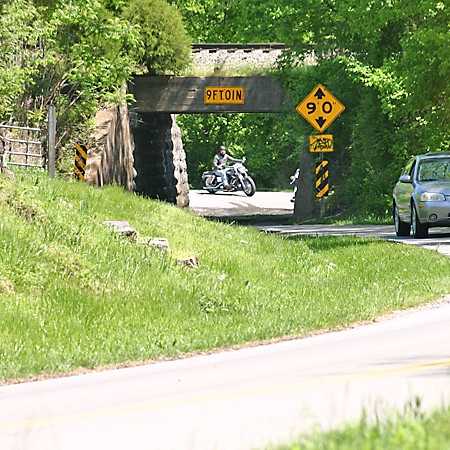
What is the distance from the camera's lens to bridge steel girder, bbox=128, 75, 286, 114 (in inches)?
1912

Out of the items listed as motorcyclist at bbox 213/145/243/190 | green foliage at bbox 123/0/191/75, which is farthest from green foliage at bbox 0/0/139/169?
motorcyclist at bbox 213/145/243/190

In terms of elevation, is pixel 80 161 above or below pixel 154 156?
above

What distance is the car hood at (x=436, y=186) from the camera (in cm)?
2816

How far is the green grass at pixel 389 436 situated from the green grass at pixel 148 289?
4.67 meters

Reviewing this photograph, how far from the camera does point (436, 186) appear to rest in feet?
93.1

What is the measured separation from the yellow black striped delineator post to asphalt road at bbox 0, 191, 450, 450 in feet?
78.9

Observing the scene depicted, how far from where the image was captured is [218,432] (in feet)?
24.3

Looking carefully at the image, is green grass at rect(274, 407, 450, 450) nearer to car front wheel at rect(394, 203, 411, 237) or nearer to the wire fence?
car front wheel at rect(394, 203, 411, 237)

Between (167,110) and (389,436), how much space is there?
42.8 meters

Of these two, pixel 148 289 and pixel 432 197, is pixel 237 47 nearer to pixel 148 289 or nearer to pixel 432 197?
pixel 432 197

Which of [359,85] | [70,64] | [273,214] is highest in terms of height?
[70,64]

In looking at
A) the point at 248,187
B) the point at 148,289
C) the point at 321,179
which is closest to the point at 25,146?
the point at 321,179

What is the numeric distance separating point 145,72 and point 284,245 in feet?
77.2

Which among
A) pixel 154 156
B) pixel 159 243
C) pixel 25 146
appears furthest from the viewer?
pixel 154 156
